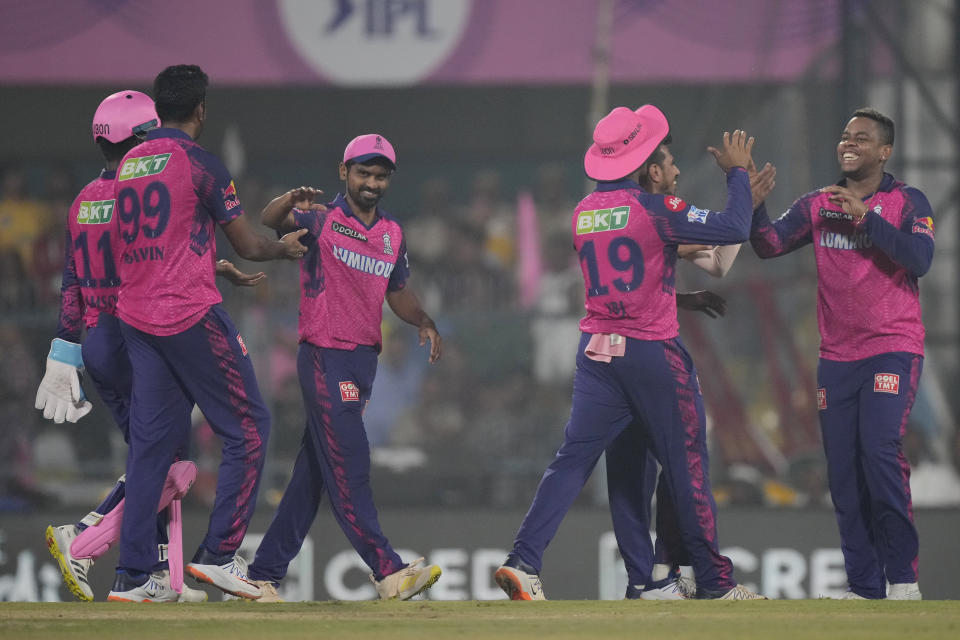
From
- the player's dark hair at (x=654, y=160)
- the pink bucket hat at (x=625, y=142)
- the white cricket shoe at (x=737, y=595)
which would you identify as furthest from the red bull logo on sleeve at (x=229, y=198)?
the white cricket shoe at (x=737, y=595)

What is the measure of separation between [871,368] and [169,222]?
2756 millimetres

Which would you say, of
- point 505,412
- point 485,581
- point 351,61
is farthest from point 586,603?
point 351,61

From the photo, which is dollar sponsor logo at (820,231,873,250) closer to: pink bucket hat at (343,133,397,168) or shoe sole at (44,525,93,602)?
pink bucket hat at (343,133,397,168)

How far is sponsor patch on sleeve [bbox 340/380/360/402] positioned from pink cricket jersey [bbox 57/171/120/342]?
0.91 m

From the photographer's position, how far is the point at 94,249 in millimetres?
5562

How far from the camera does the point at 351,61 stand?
11.3m

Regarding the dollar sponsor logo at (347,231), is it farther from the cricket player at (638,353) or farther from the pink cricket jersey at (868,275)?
the pink cricket jersey at (868,275)

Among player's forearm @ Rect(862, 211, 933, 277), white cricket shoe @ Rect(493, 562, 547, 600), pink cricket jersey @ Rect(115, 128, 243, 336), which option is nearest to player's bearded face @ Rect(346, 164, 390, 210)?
pink cricket jersey @ Rect(115, 128, 243, 336)

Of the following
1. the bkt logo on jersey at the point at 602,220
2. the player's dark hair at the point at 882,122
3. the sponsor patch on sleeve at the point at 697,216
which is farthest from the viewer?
the player's dark hair at the point at 882,122

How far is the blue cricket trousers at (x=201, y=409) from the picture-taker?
5.27 metres

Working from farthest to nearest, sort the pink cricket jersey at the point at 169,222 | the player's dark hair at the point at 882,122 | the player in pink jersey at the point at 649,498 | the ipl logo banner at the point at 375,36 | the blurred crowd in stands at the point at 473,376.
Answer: the ipl logo banner at the point at 375,36 → the blurred crowd in stands at the point at 473,376 → the player's dark hair at the point at 882,122 → the player in pink jersey at the point at 649,498 → the pink cricket jersey at the point at 169,222

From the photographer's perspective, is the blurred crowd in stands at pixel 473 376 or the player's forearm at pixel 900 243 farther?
the blurred crowd in stands at pixel 473 376

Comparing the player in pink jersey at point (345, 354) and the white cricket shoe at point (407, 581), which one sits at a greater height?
the player in pink jersey at point (345, 354)

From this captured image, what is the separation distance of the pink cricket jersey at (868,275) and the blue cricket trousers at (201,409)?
2195 mm
